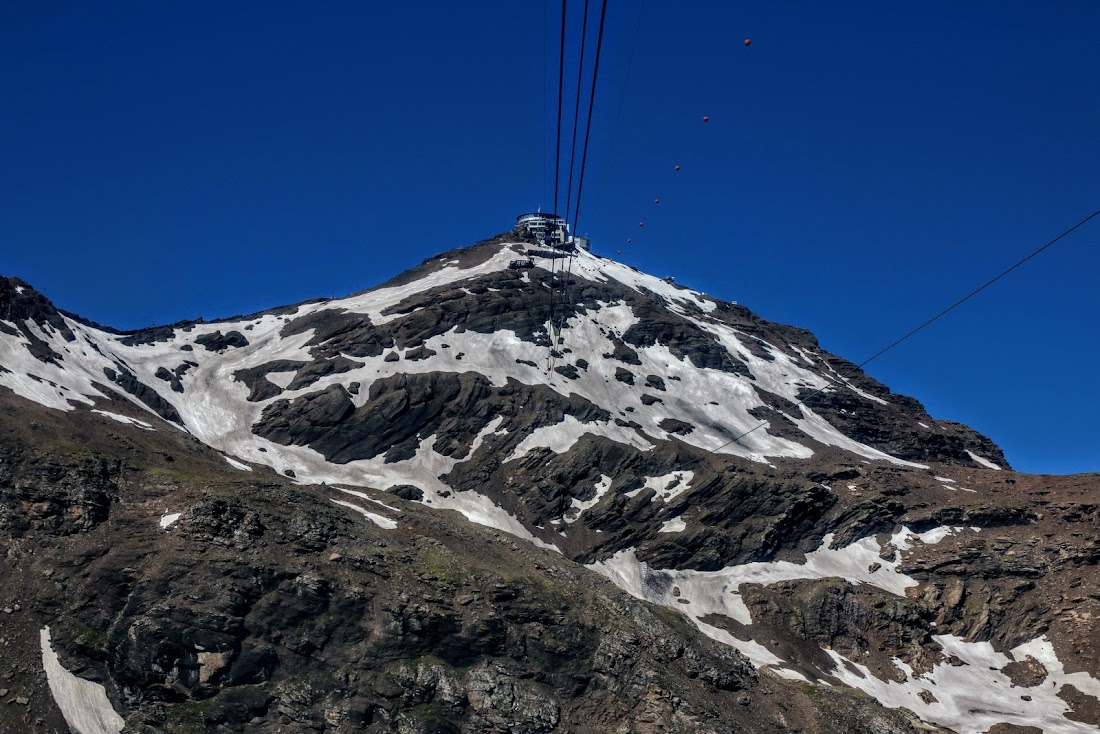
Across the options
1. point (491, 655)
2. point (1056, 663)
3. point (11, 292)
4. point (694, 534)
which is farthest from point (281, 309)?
point (1056, 663)

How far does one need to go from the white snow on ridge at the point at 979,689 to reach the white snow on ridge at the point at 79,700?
A: 74.0m

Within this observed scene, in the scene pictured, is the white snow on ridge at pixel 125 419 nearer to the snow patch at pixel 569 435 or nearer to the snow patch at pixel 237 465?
the snow patch at pixel 237 465

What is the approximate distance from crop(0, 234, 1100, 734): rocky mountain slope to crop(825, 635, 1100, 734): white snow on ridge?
1.28 ft

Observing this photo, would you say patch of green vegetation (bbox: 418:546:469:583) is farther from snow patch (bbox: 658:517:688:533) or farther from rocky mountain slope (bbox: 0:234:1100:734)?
snow patch (bbox: 658:517:688:533)

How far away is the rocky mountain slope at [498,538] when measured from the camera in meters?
66.7

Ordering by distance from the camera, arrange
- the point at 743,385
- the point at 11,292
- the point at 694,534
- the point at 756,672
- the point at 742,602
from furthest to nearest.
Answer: the point at 743,385
the point at 11,292
the point at 694,534
the point at 742,602
the point at 756,672

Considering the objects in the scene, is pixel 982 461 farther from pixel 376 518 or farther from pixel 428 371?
pixel 376 518

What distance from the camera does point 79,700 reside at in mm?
60688

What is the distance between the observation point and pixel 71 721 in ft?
193

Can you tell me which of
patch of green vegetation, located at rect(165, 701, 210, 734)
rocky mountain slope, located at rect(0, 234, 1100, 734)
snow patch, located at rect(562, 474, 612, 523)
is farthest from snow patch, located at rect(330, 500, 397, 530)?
snow patch, located at rect(562, 474, 612, 523)

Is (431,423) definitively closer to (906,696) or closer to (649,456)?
(649,456)

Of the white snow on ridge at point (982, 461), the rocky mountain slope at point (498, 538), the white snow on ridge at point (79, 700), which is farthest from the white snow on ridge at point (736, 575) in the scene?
the white snow on ridge at point (982, 461)

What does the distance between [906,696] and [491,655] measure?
51.3 m

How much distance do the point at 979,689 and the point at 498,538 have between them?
186 feet
